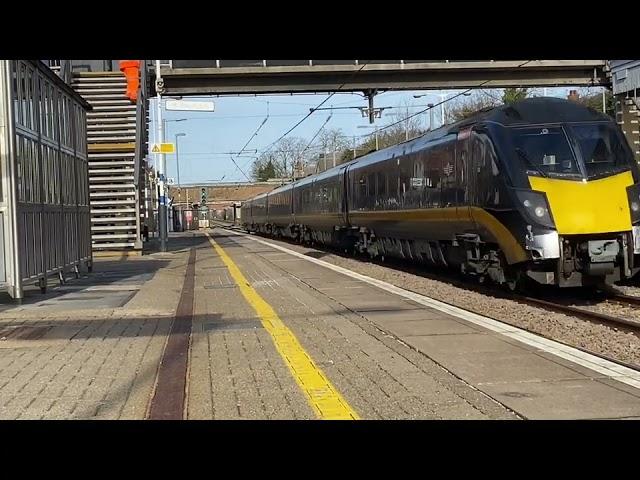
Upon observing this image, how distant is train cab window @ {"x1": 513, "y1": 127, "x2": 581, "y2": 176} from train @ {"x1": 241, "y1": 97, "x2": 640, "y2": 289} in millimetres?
16

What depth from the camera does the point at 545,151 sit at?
37.5 ft

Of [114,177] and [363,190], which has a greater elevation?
[114,177]

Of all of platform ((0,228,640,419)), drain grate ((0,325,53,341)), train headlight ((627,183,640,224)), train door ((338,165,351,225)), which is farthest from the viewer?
train door ((338,165,351,225))

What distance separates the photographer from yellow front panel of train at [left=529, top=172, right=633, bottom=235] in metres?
10.7

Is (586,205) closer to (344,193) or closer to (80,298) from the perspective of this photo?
(80,298)

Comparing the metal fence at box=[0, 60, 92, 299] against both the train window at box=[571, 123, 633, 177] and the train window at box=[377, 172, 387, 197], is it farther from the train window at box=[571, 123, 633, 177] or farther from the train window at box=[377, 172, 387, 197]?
the train window at box=[571, 123, 633, 177]

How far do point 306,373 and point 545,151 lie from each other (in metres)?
6.48

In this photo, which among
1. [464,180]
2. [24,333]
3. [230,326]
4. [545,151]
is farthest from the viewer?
[464,180]

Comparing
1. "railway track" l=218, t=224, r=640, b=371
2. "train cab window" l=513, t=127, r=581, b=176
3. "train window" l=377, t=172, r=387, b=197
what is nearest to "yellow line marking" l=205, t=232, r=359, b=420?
"railway track" l=218, t=224, r=640, b=371

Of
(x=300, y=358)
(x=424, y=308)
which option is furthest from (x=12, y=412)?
(x=424, y=308)

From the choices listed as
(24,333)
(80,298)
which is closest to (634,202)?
(24,333)

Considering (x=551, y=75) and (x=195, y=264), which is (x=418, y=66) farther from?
(x=195, y=264)

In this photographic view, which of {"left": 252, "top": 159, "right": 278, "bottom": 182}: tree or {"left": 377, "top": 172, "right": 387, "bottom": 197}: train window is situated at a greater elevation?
{"left": 252, "top": 159, "right": 278, "bottom": 182}: tree
